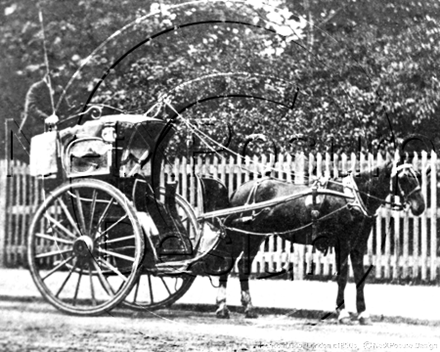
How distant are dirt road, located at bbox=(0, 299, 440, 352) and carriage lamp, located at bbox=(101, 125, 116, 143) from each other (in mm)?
1261

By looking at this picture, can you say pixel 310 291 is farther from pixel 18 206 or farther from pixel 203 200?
pixel 18 206

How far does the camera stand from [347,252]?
284 inches

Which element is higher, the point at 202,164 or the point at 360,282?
the point at 202,164

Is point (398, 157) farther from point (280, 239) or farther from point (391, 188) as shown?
point (280, 239)

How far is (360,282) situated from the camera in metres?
7.31

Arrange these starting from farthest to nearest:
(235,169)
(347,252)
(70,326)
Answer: (347,252)
(235,169)
(70,326)

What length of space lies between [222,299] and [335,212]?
3.96 ft

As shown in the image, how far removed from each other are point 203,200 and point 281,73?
1.11 meters

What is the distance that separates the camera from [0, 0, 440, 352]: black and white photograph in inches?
248

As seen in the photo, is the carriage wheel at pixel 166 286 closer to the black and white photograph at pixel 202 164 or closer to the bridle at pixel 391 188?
the black and white photograph at pixel 202 164

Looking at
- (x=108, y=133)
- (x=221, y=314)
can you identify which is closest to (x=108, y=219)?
(x=108, y=133)

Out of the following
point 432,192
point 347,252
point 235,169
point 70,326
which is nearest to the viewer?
point 70,326

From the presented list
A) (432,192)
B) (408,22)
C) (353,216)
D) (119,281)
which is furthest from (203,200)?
(432,192)

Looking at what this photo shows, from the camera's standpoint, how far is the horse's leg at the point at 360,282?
7090mm
